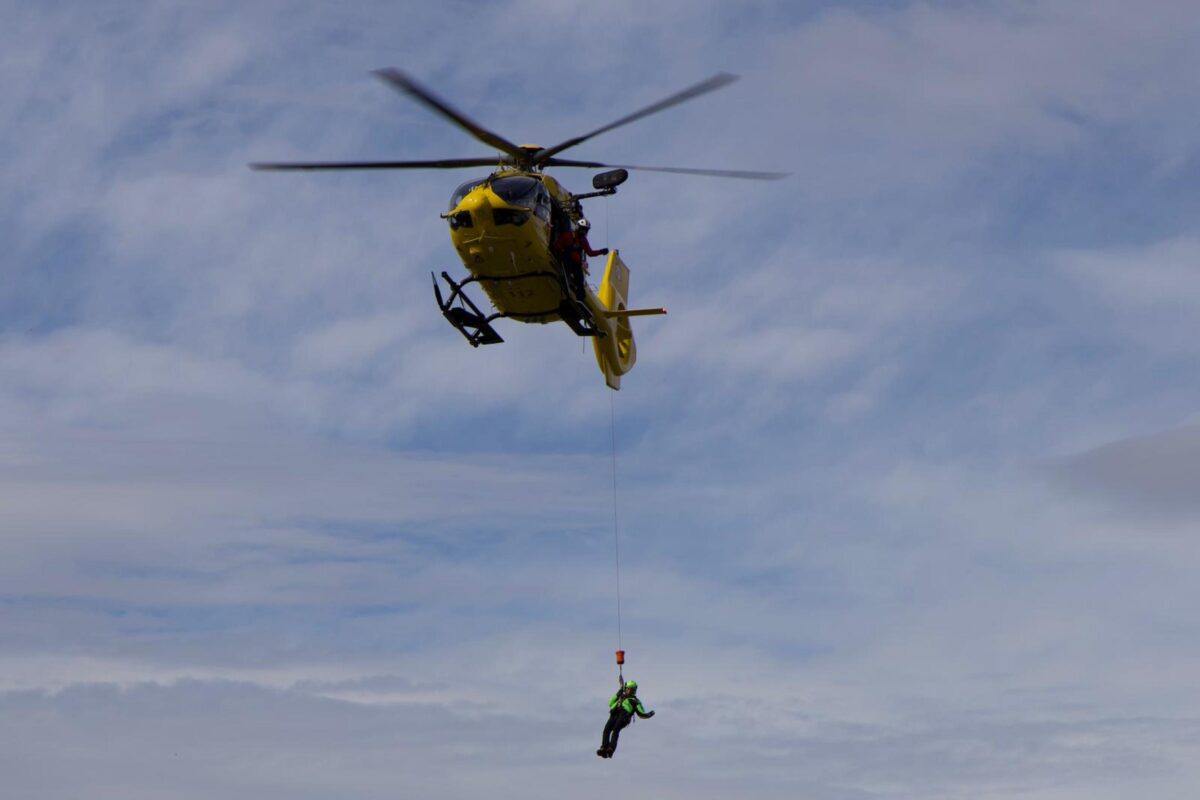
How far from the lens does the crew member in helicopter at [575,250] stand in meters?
44.9

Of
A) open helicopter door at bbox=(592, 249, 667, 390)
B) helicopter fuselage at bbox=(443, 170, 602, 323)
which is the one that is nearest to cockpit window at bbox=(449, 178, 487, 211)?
helicopter fuselage at bbox=(443, 170, 602, 323)

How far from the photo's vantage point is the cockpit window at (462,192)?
142 ft

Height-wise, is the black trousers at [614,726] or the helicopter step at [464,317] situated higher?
the helicopter step at [464,317]

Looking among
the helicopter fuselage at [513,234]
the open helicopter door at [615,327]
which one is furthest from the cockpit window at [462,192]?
the open helicopter door at [615,327]

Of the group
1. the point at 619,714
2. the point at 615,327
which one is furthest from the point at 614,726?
the point at 615,327

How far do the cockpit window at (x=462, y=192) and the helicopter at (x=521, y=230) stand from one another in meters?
0.03

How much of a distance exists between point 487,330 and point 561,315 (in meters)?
2.16

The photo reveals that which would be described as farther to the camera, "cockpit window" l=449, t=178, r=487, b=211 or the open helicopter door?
the open helicopter door

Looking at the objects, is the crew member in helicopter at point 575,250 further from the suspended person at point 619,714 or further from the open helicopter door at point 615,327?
the suspended person at point 619,714

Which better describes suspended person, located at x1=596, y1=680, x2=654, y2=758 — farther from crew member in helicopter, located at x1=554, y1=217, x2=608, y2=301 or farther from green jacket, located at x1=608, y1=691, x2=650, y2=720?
crew member in helicopter, located at x1=554, y1=217, x2=608, y2=301

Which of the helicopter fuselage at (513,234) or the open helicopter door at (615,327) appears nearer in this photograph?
the helicopter fuselage at (513,234)

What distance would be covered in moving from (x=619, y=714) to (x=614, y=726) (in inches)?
13.9

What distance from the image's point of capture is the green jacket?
45.0 metres

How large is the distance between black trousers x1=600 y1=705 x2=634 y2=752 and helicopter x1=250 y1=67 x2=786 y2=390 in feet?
36.3
